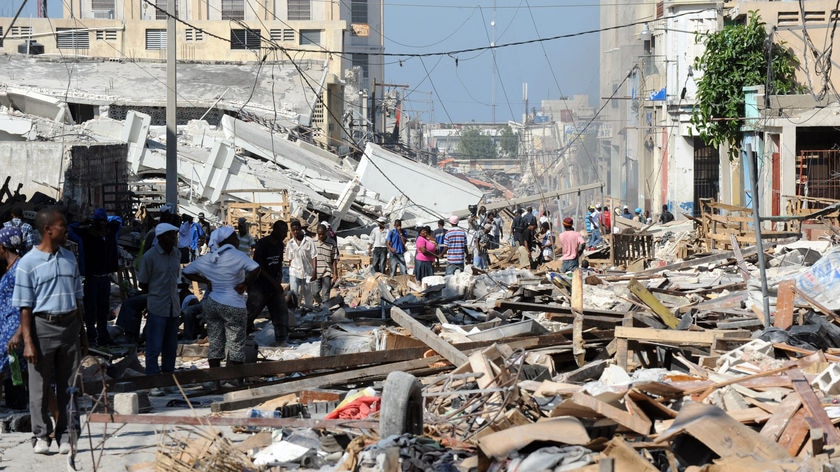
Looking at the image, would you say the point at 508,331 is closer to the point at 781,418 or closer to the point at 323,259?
the point at 781,418

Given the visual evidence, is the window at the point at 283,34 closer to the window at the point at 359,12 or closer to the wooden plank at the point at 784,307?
the window at the point at 359,12

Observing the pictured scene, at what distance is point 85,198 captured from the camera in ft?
72.5

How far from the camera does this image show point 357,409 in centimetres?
797

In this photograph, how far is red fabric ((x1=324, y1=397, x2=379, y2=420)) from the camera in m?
7.90

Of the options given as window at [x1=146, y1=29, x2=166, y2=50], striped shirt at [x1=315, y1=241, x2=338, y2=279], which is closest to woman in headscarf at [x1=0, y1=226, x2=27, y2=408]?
striped shirt at [x1=315, y1=241, x2=338, y2=279]

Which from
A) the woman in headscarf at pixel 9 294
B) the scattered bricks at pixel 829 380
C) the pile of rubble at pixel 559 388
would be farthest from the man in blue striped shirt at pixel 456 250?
the woman in headscarf at pixel 9 294

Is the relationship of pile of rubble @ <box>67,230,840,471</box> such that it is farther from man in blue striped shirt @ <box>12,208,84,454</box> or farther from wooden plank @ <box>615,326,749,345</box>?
man in blue striped shirt @ <box>12,208,84,454</box>

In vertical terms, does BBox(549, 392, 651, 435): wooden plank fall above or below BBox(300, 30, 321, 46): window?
below

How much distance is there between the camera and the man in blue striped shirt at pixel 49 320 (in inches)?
277

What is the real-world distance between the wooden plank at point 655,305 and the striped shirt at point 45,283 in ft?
20.8

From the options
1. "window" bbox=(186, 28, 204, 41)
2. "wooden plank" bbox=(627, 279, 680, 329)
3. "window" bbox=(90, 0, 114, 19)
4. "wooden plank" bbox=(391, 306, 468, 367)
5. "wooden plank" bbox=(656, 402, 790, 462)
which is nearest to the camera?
"wooden plank" bbox=(656, 402, 790, 462)

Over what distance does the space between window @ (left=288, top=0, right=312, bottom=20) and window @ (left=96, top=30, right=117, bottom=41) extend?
10.3 meters

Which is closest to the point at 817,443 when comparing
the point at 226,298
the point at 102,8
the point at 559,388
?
the point at 559,388

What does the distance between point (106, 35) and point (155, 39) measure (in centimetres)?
301
